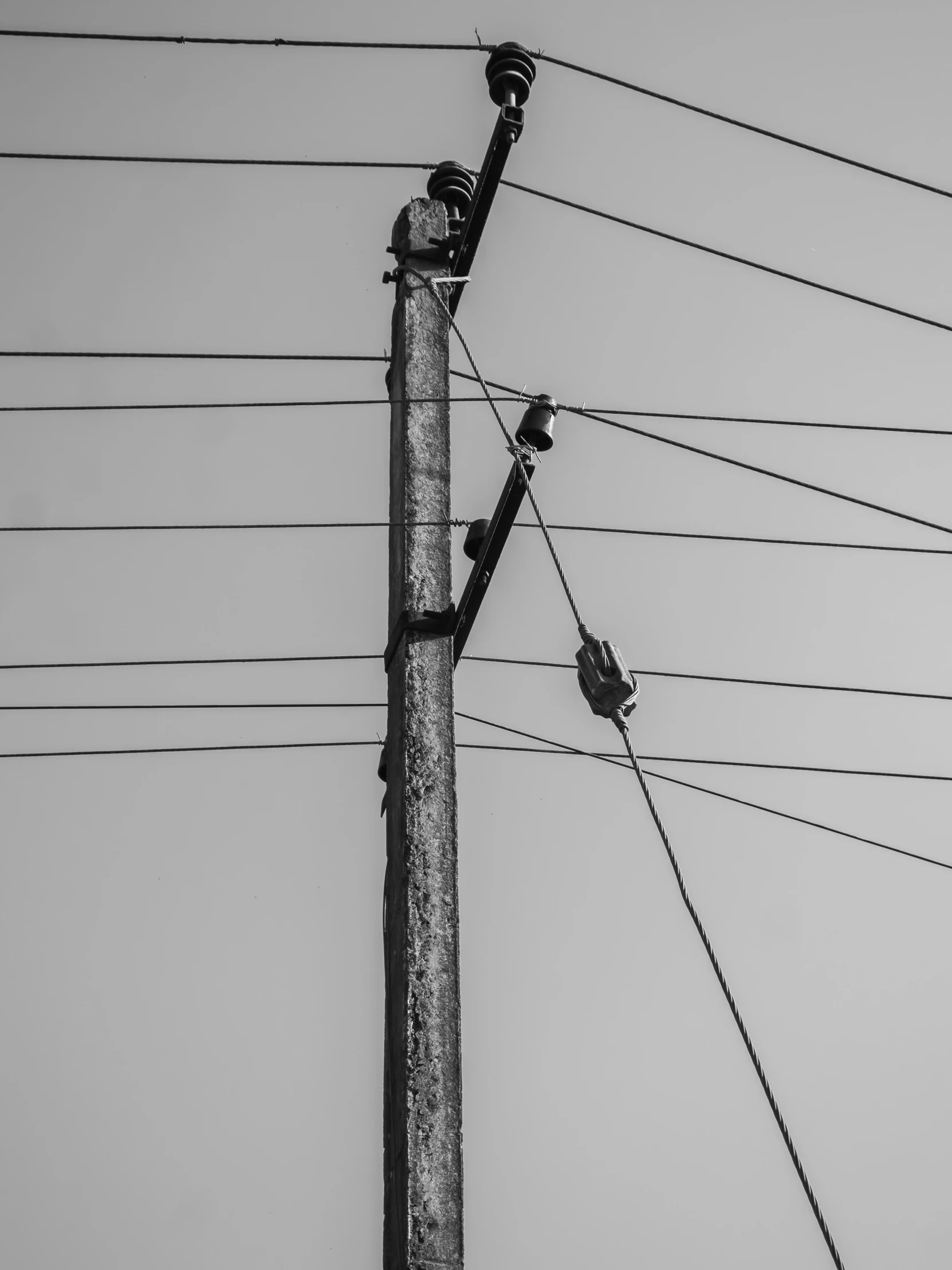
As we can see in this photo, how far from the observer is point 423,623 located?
3.68 metres

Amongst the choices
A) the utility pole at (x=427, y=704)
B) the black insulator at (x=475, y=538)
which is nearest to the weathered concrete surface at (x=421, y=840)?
the utility pole at (x=427, y=704)

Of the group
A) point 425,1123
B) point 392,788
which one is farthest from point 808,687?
point 425,1123

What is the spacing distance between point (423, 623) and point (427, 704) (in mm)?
275

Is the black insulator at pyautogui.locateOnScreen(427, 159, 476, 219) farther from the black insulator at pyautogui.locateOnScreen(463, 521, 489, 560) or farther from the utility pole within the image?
the black insulator at pyautogui.locateOnScreen(463, 521, 489, 560)

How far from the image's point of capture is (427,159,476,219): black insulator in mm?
4633

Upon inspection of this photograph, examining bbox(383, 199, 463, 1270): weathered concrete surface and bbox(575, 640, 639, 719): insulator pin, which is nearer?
bbox(383, 199, 463, 1270): weathered concrete surface

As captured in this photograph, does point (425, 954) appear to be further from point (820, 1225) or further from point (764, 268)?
point (764, 268)

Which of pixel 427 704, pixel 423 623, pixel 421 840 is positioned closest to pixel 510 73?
pixel 423 623

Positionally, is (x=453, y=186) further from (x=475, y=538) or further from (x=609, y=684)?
(x=609, y=684)

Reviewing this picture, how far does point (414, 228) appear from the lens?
4461 mm

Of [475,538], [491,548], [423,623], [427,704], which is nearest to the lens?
[427,704]

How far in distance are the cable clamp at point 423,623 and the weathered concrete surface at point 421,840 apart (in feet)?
0.07

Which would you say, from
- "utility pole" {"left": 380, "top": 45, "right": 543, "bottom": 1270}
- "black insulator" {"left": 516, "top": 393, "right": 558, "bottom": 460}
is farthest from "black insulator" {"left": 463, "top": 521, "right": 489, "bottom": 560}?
"black insulator" {"left": 516, "top": 393, "right": 558, "bottom": 460}

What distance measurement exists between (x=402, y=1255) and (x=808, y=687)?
4.09 metres
